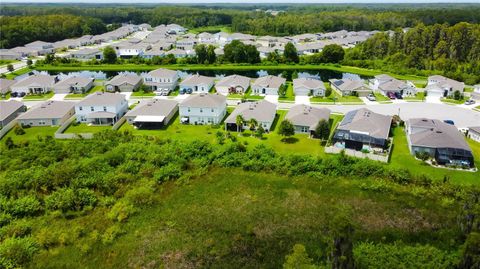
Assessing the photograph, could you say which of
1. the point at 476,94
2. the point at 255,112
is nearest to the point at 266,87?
the point at 255,112

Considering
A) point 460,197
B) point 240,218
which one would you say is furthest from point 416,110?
point 240,218

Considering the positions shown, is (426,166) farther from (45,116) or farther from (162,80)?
(162,80)

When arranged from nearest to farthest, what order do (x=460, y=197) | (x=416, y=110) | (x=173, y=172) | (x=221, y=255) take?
(x=221, y=255) < (x=460, y=197) < (x=173, y=172) < (x=416, y=110)

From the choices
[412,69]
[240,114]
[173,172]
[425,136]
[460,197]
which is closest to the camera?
[460,197]

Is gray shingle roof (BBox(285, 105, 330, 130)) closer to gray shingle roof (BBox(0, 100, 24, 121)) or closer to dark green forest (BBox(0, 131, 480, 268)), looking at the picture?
dark green forest (BBox(0, 131, 480, 268))

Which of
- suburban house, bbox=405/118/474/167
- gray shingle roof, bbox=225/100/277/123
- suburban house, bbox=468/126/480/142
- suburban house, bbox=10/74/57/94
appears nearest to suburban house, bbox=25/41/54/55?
suburban house, bbox=10/74/57/94

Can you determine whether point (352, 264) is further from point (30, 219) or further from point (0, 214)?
point (0, 214)
